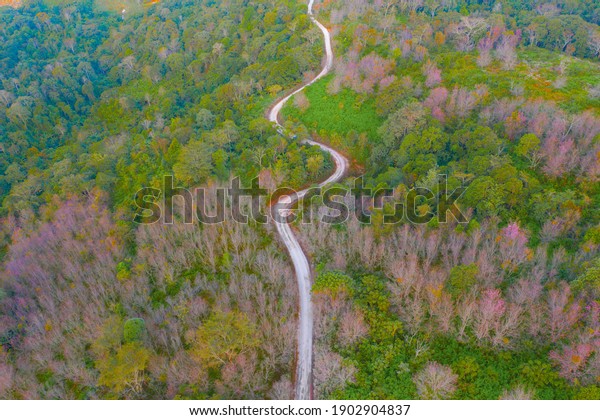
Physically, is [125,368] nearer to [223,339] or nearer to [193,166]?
[223,339]

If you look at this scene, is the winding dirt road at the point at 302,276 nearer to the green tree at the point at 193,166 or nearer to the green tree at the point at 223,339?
the green tree at the point at 223,339

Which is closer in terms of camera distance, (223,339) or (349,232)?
(223,339)

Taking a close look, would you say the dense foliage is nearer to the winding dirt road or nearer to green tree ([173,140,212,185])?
green tree ([173,140,212,185])

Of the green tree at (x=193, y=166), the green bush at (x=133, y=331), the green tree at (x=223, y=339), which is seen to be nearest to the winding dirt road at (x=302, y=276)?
the green tree at (x=223, y=339)

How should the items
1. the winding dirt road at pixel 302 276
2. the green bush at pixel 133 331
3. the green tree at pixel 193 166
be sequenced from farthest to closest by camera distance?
the green tree at pixel 193 166 < the green bush at pixel 133 331 < the winding dirt road at pixel 302 276

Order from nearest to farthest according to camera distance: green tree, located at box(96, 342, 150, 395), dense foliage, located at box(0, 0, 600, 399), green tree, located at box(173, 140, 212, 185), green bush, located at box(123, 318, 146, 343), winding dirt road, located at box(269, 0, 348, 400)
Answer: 1. green tree, located at box(96, 342, 150, 395)
2. dense foliage, located at box(0, 0, 600, 399)
3. winding dirt road, located at box(269, 0, 348, 400)
4. green bush, located at box(123, 318, 146, 343)
5. green tree, located at box(173, 140, 212, 185)

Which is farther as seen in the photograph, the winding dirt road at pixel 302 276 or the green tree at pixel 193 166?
the green tree at pixel 193 166

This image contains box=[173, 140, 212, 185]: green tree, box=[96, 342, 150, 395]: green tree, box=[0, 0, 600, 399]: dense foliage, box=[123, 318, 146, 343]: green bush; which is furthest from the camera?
box=[173, 140, 212, 185]: green tree

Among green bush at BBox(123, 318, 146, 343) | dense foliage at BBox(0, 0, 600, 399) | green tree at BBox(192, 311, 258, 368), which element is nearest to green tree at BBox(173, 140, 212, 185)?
dense foliage at BBox(0, 0, 600, 399)

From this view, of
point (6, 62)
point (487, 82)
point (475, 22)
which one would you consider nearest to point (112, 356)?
point (487, 82)

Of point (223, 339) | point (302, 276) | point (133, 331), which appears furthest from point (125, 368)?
point (302, 276)

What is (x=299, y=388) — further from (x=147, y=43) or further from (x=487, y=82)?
(x=147, y=43)
